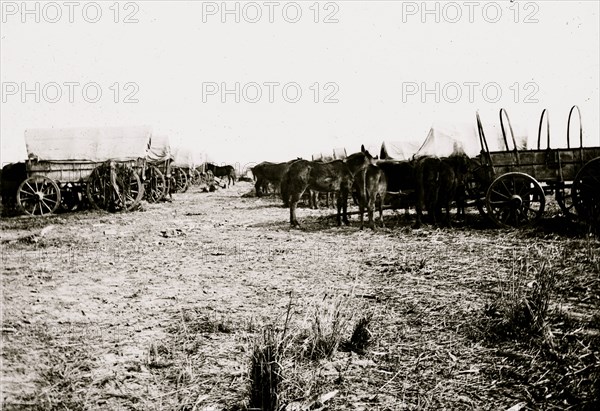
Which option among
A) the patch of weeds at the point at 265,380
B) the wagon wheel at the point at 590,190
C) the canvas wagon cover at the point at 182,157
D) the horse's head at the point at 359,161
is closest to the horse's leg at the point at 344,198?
the horse's head at the point at 359,161

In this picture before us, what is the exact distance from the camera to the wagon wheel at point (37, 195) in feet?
38.3

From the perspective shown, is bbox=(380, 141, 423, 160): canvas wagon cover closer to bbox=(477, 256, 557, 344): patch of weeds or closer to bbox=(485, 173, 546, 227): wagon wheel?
bbox=(485, 173, 546, 227): wagon wheel

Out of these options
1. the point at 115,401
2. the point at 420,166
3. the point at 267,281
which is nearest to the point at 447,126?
the point at 420,166

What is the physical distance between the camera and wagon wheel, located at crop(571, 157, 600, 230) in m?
7.22

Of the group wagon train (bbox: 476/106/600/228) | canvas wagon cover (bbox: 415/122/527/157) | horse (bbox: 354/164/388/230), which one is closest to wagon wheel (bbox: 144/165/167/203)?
horse (bbox: 354/164/388/230)

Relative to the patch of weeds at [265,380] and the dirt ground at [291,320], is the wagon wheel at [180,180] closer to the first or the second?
the dirt ground at [291,320]

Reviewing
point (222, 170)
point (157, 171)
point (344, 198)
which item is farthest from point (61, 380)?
point (222, 170)

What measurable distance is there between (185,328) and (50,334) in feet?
3.41

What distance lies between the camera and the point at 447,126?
1183 centimetres

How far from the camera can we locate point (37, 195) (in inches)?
463

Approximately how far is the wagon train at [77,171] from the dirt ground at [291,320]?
17.6 ft

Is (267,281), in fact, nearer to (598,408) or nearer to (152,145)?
(598,408)

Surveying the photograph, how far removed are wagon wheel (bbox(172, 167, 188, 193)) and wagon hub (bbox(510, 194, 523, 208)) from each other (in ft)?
64.5

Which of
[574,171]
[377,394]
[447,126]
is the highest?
[447,126]
